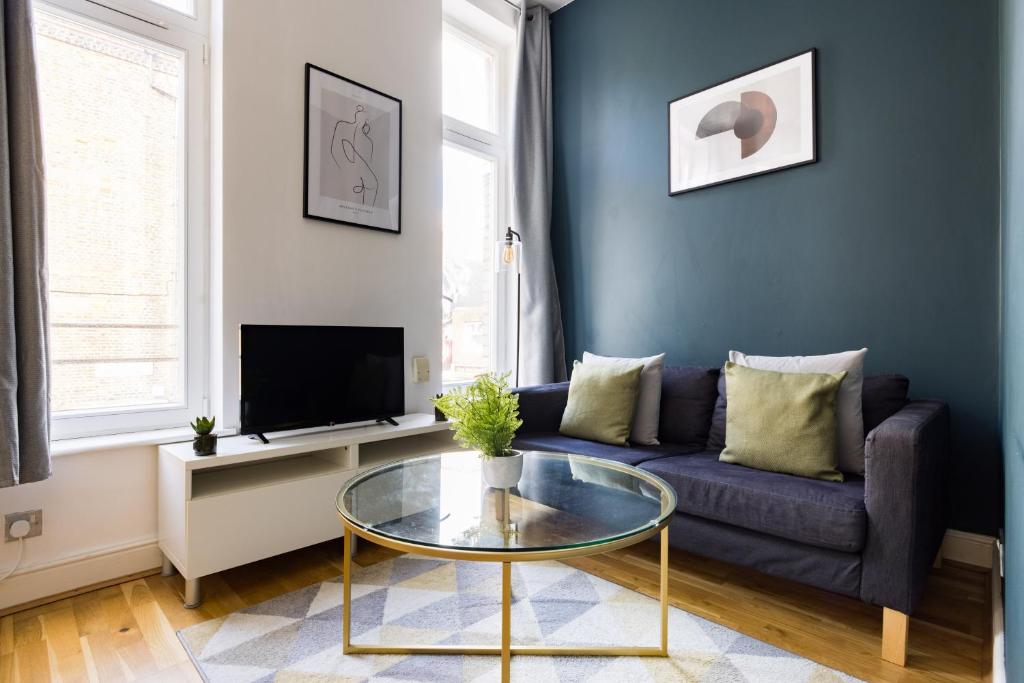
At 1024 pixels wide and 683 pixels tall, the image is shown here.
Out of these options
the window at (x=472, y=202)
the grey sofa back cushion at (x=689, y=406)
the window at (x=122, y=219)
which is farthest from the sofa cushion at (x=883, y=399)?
the window at (x=122, y=219)

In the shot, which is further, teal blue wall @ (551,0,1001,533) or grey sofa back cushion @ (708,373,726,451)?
grey sofa back cushion @ (708,373,726,451)

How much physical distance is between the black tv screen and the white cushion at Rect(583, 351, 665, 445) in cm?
116

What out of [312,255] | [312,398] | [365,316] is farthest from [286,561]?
[312,255]

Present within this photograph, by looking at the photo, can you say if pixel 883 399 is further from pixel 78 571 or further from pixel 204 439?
pixel 78 571

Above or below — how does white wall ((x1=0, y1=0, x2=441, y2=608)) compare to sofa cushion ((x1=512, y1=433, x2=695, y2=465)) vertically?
above

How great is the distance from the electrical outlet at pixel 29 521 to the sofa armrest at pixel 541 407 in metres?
1.93

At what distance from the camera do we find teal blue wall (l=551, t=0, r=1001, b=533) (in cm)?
224

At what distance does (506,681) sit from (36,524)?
1.84 meters

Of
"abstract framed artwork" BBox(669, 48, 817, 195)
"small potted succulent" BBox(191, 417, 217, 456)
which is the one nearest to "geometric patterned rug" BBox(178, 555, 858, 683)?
"small potted succulent" BBox(191, 417, 217, 456)

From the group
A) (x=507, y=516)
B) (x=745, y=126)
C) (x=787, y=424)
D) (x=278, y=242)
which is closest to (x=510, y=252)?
(x=278, y=242)

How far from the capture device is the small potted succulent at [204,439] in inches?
79.6

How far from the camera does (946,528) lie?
2.27m

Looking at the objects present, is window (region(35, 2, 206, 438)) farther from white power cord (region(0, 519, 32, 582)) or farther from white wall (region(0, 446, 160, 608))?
white power cord (region(0, 519, 32, 582))

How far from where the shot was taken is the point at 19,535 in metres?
1.93
